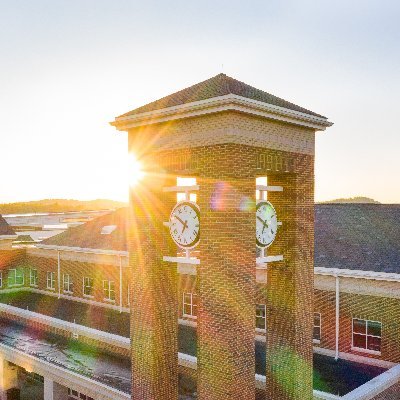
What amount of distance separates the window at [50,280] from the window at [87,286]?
15.1 ft

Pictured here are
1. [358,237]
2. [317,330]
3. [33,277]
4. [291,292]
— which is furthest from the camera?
[33,277]

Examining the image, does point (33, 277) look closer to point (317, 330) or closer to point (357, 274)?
point (317, 330)

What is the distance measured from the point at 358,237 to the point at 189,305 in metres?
10.4

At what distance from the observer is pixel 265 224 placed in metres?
11.9

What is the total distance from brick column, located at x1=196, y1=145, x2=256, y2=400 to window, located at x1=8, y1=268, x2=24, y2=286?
3445cm

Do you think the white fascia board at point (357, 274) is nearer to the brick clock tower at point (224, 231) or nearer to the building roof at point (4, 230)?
the brick clock tower at point (224, 231)

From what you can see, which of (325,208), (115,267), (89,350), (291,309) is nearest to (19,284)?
(115,267)

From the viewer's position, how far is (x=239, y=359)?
424 inches

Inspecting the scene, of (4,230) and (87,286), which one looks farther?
(4,230)

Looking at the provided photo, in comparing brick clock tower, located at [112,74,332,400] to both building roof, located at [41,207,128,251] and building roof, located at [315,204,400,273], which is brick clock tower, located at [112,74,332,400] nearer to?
building roof, located at [315,204,400,273]

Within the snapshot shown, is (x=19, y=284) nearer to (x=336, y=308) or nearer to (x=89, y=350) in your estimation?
(x=89, y=350)

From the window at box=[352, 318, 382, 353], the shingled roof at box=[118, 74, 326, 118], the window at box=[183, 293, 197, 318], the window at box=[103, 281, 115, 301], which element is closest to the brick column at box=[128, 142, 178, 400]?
the shingled roof at box=[118, 74, 326, 118]

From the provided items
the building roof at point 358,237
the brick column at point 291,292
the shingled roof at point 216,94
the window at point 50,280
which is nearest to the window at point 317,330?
the building roof at point 358,237

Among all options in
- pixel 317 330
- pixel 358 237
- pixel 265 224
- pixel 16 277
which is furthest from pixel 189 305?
pixel 16 277
